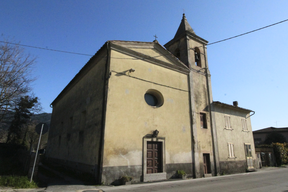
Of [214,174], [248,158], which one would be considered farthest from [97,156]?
[248,158]

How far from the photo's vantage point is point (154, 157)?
33.3ft


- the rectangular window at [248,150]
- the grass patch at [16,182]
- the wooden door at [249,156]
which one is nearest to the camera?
the grass patch at [16,182]

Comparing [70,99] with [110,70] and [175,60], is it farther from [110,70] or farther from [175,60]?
[175,60]

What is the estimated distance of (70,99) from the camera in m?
15.5

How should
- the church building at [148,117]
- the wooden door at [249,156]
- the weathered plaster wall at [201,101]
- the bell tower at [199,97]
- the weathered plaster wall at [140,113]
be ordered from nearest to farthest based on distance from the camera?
the weathered plaster wall at [140,113] → the church building at [148,117] → the bell tower at [199,97] → the weathered plaster wall at [201,101] → the wooden door at [249,156]

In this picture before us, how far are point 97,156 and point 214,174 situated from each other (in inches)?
357

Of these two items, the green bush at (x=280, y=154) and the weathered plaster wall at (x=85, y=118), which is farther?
the green bush at (x=280, y=154)

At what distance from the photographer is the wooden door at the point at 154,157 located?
990 centimetres

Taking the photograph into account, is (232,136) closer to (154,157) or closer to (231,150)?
(231,150)

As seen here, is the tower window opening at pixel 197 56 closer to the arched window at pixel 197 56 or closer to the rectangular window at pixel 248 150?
the arched window at pixel 197 56

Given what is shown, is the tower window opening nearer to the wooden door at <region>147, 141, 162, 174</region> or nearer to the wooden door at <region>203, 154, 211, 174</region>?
the wooden door at <region>203, 154, 211, 174</region>

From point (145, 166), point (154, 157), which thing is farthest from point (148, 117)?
point (145, 166)

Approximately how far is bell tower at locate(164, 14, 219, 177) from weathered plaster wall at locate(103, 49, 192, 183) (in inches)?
30.9

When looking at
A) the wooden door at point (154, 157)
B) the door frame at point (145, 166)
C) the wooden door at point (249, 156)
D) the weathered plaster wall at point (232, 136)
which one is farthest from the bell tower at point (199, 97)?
the wooden door at point (249, 156)
